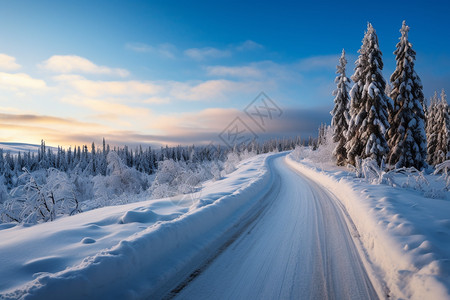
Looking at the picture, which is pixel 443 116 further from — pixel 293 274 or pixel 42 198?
pixel 42 198

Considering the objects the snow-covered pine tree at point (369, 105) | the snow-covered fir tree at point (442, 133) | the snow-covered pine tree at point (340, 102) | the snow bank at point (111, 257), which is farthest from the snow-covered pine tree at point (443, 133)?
the snow bank at point (111, 257)

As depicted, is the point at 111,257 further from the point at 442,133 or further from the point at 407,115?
the point at 442,133

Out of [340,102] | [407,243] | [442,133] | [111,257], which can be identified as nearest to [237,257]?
[111,257]

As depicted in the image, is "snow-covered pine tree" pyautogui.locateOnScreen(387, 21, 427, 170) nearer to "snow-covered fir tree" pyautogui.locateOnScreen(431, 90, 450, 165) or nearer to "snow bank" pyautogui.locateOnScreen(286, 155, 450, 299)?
"snow-covered fir tree" pyautogui.locateOnScreen(431, 90, 450, 165)

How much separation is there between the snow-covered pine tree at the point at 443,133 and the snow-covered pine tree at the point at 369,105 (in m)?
18.9

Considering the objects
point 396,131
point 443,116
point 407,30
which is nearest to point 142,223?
point 396,131

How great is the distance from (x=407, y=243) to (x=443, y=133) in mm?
40038

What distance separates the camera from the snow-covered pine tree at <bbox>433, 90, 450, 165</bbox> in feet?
103

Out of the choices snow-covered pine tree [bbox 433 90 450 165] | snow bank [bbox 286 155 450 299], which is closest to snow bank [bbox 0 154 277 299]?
snow bank [bbox 286 155 450 299]

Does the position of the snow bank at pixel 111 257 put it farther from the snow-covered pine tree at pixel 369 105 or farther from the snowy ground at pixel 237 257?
the snow-covered pine tree at pixel 369 105

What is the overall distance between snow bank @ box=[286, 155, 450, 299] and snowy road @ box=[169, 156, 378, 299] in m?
0.33

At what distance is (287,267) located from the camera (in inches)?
151

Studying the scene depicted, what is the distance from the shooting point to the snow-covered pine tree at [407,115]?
21500mm

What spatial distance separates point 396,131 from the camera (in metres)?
22.4
